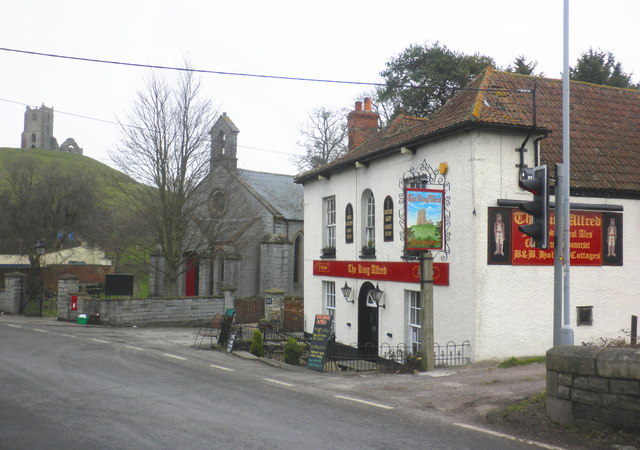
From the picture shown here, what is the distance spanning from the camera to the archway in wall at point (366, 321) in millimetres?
19141

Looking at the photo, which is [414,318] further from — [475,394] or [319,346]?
[475,394]

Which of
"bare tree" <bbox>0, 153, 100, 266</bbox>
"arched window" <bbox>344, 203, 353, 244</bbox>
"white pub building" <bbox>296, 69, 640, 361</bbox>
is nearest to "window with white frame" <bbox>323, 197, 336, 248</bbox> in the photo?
"arched window" <bbox>344, 203, 353, 244</bbox>

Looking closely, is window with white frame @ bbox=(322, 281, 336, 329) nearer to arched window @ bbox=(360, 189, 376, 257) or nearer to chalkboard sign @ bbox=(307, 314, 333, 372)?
arched window @ bbox=(360, 189, 376, 257)

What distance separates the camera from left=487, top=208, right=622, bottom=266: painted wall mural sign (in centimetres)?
1448

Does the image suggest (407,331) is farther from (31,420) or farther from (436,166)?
(31,420)

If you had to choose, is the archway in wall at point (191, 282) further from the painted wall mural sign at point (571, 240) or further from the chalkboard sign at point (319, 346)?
the painted wall mural sign at point (571, 240)

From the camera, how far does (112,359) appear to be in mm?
15234

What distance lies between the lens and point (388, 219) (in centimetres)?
1811

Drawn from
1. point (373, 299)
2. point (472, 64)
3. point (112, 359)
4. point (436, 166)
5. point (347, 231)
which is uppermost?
point (472, 64)

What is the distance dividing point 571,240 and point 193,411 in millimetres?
10767

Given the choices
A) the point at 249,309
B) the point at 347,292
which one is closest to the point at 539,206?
the point at 347,292

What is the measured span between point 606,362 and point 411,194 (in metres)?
7.20

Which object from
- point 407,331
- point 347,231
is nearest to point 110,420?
point 407,331

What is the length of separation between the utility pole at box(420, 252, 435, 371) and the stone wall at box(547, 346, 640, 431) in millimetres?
5749
